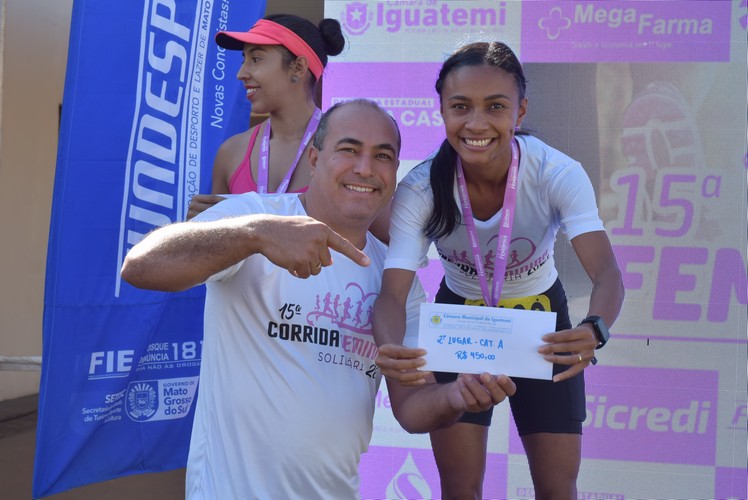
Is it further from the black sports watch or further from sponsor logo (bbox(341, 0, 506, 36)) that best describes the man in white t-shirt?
sponsor logo (bbox(341, 0, 506, 36))

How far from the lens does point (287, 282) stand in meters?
2.30

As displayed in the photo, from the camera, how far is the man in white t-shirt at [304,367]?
7.29 feet

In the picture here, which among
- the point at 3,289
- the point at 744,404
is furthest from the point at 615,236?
the point at 3,289

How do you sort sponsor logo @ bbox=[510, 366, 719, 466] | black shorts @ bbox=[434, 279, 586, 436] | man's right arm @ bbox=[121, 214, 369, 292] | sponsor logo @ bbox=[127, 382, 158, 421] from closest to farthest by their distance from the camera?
man's right arm @ bbox=[121, 214, 369, 292], black shorts @ bbox=[434, 279, 586, 436], sponsor logo @ bbox=[127, 382, 158, 421], sponsor logo @ bbox=[510, 366, 719, 466]

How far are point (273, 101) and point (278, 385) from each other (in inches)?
53.3

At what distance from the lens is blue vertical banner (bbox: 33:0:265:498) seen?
3.08 metres

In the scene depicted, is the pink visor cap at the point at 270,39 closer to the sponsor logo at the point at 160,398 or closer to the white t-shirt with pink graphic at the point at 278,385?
the white t-shirt with pink graphic at the point at 278,385

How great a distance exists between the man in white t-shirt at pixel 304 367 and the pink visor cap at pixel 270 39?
2.94 feet

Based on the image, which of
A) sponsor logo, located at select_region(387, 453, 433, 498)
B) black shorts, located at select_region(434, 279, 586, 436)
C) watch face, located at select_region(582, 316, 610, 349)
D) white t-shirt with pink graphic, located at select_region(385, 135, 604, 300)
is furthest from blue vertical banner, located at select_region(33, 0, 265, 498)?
watch face, located at select_region(582, 316, 610, 349)

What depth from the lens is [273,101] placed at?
324cm

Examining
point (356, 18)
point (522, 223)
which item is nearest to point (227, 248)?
point (522, 223)

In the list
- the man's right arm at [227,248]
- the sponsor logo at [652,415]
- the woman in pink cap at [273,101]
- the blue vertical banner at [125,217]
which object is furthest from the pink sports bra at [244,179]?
the sponsor logo at [652,415]

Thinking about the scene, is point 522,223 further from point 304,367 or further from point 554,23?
point 554,23

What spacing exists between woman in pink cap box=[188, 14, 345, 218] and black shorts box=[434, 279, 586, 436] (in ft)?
2.85
